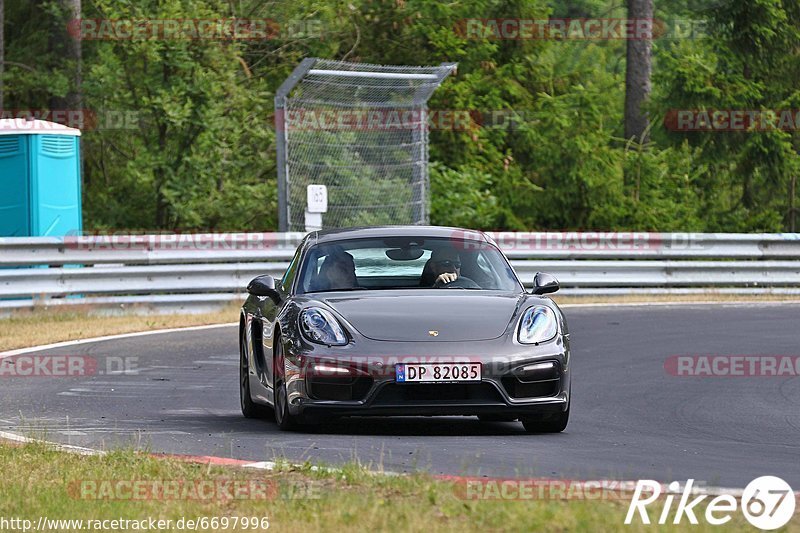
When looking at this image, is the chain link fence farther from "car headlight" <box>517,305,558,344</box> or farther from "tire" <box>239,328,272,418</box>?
"car headlight" <box>517,305,558,344</box>

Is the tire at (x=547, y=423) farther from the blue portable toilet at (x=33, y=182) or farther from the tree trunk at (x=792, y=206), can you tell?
the tree trunk at (x=792, y=206)

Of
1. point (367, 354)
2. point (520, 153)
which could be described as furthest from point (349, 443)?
point (520, 153)

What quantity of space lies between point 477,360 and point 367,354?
608 millimetres

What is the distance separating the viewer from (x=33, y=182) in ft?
64.6

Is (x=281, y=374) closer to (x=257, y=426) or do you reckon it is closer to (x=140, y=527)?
(x=257, y=426)

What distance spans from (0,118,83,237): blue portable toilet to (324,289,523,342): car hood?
11027 millimetres

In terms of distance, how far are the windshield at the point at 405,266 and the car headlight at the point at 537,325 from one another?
71 cm

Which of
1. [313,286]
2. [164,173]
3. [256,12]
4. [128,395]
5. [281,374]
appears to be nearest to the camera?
[281,374]

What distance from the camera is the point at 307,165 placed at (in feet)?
70.1

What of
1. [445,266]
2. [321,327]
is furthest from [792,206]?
[321,327]

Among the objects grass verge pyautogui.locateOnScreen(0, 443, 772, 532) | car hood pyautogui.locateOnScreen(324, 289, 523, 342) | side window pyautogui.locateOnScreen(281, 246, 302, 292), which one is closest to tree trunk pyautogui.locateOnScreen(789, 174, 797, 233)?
side window pyautogui.locateOnScreen(281, 246, 302, 292)

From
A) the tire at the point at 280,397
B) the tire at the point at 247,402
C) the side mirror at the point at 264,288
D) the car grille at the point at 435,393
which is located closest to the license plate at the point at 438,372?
the car grille at the point at 435,393

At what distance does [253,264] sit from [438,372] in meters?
11.0

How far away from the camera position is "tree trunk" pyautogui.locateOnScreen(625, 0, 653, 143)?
33156 millimetres
